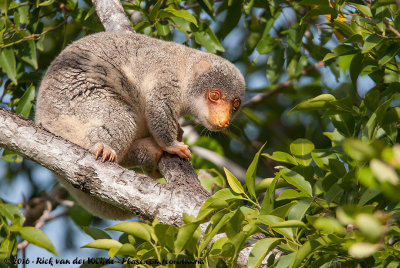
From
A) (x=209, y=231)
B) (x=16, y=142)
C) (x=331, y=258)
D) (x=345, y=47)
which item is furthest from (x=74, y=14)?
(x=331, y=258)

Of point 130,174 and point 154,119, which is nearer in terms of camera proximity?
point 130,174

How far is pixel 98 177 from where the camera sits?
3.42 m

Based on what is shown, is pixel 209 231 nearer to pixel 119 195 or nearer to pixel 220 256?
pixel 220 256

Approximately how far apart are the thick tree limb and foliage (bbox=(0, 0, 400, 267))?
0.24m

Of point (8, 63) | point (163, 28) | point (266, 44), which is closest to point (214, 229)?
point (163, 28)

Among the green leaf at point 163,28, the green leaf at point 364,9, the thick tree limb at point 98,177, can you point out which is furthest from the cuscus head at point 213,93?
the green leaf at point 364,9

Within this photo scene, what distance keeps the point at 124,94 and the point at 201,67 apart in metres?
1.01

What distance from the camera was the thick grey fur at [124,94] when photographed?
14.2 feet

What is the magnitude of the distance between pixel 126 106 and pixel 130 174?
1245 mm

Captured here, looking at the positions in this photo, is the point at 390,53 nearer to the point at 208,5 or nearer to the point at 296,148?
the point at 296,148

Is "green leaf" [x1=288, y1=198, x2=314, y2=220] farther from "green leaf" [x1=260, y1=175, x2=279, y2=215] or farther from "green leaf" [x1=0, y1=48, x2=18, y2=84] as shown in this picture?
"green leaf" [x1=0, y1=48, x2=18, y2=84]

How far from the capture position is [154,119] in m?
4.61

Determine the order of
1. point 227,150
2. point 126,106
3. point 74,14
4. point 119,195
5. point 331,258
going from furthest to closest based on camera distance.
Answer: point 227,150
point 74,14
point 126,106
point 119,195
point 331,258

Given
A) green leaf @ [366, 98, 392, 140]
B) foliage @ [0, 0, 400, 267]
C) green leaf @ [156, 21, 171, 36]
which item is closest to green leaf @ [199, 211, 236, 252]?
foliage @ [0, 0, 400, 267]
